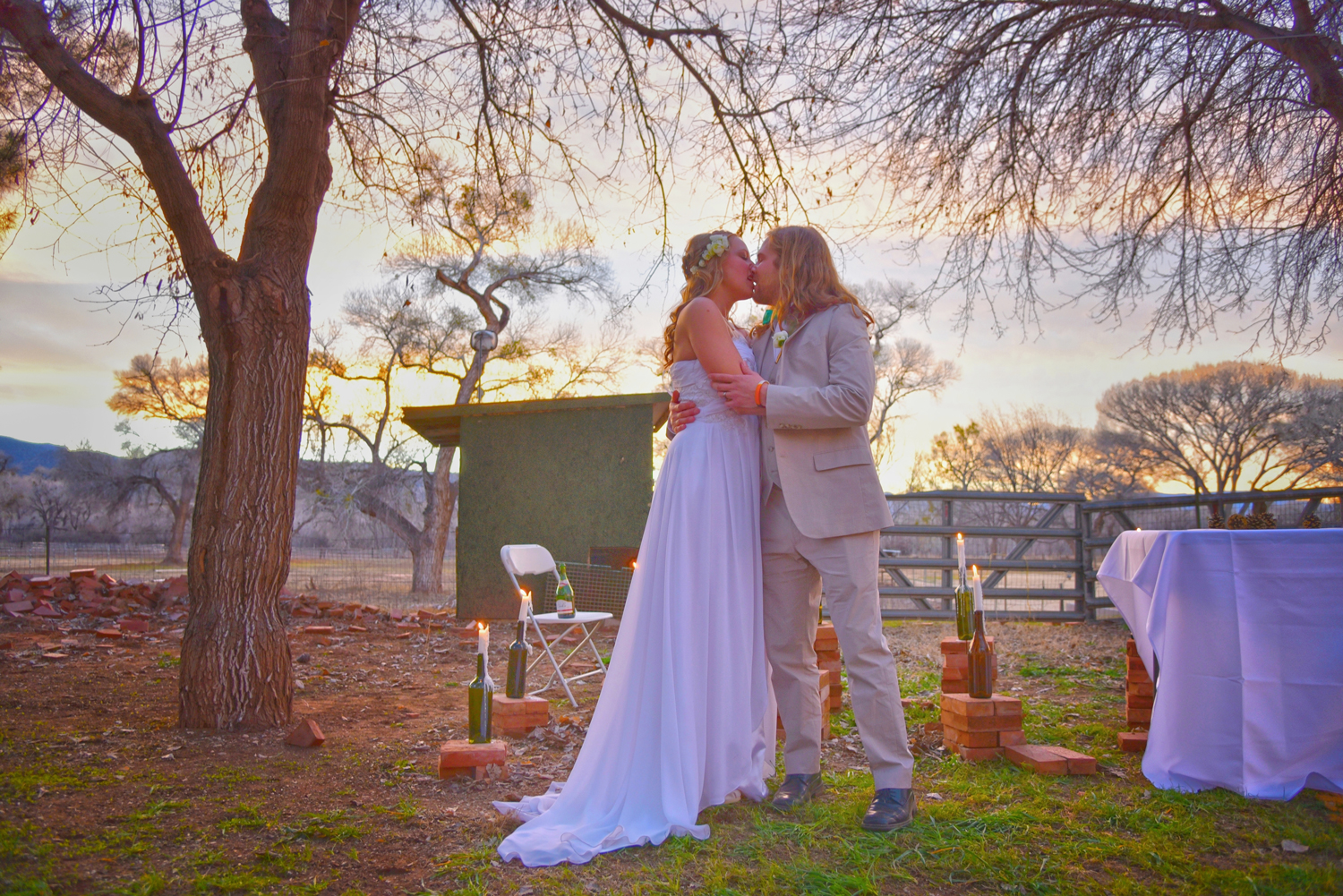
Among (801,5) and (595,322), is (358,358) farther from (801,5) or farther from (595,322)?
(801,5)

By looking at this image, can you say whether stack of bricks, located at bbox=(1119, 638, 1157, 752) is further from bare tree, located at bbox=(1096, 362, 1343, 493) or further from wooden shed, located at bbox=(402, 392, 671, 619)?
bare tree, located at bbox=(1096, 362, 1343, 493)

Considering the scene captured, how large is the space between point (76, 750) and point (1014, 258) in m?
6.86

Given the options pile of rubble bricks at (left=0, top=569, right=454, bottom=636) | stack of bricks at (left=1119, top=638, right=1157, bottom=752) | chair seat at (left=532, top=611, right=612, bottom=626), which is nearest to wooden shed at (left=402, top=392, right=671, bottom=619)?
pile of rubble bricks at (left=0, top=569, right=454, bottom=636)

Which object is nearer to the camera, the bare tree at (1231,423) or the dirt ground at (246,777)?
the dirt ground at (246,777)

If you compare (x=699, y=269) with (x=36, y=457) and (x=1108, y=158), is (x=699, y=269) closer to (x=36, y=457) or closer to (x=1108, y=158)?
(x=1108, y=158)

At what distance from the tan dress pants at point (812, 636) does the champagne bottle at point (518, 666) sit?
57.3 inches

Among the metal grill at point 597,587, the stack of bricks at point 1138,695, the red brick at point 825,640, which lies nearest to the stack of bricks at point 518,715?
the red brick at point 825,640

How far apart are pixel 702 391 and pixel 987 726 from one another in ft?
6.39

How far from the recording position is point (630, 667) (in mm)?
2986

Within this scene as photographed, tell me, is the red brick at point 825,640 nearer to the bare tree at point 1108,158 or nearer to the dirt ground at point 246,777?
the dirt ground at point 246,777

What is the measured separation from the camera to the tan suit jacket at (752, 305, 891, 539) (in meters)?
2.80

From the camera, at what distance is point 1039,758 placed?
3.33 m

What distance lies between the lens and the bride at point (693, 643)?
2.75 metres

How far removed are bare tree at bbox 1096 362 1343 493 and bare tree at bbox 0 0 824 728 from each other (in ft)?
79.1
